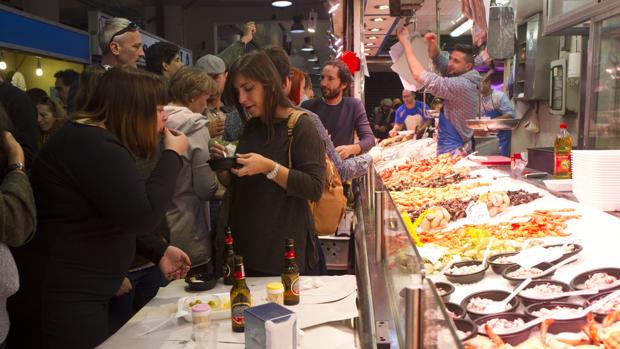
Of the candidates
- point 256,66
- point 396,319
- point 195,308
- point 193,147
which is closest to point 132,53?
point 193,147

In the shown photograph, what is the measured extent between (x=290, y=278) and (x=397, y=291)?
0.46 m

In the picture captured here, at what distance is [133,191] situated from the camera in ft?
5.91

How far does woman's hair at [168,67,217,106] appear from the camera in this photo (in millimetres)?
3287

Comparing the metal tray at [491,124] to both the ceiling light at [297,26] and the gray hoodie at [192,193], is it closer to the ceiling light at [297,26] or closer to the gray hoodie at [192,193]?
the gray hoodie at [192,193]

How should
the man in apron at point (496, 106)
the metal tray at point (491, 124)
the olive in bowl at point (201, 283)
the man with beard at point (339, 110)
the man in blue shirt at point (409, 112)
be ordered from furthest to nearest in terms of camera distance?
the man in blue shirt at point (409, 112) < the man in apron at point (496, 106) < the man with beard at point (339, 110) < the metal tray at point (491, 124) < the olive in bowl at point (201, 283)

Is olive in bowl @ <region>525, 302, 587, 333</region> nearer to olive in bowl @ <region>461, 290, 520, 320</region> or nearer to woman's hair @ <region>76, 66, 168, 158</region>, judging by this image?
olive in bowl @ <region>461, 290, 520, 320</region>

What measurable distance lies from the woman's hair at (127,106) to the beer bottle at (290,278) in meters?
0.67

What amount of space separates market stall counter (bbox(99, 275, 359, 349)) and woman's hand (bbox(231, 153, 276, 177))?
480mm

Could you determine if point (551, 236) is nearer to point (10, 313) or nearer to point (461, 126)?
point (10, 313)

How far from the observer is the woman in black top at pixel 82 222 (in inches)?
69.2

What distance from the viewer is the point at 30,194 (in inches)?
67.0

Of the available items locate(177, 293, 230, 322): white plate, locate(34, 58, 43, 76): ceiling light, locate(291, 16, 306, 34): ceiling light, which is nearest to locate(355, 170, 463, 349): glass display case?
locate(177, 293, 230, 322): white plate

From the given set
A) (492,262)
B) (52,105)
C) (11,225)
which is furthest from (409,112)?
(11,225)

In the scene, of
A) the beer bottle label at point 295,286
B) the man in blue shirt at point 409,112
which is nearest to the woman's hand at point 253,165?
the beer bottle label at point 295,286
